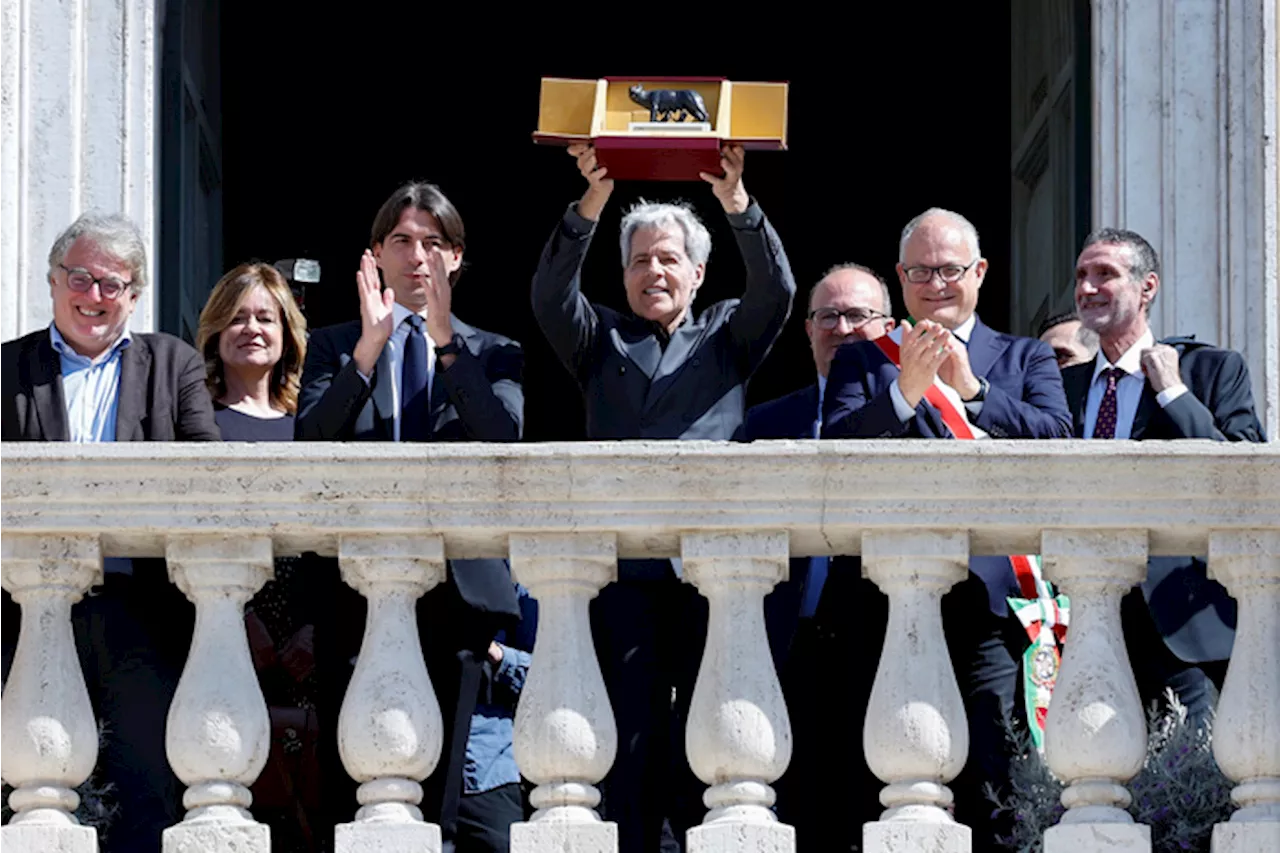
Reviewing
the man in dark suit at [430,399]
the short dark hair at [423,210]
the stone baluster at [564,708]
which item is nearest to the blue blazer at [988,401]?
the man in dark suit at [430,399]

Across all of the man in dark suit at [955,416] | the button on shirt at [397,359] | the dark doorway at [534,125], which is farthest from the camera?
the dark doorway at [534,125]

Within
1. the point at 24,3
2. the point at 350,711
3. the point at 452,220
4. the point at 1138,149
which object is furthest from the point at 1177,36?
the point at 350,711

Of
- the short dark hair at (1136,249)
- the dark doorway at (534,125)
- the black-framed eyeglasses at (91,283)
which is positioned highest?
the dark doorway at (534,125)

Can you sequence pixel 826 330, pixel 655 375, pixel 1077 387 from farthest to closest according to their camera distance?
pixel 826 330, pixel 1077 387, pixel 655 375

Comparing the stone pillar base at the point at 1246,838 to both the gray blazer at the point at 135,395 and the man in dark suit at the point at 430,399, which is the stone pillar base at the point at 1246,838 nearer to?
the man in dark suit at the point at 430,399

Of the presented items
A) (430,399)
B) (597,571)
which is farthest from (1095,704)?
(430,399)

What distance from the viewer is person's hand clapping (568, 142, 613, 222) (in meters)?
6.33

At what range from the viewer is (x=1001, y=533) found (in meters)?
5.30

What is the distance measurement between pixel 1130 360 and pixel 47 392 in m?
2.53

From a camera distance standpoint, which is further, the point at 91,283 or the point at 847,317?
the point at 847,317

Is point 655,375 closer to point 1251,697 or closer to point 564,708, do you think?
point 564,708

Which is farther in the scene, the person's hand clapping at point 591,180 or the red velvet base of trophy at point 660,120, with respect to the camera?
the person's hand clapping at point 591,180

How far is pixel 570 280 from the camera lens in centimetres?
658

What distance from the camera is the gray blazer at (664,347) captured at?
6578mm
